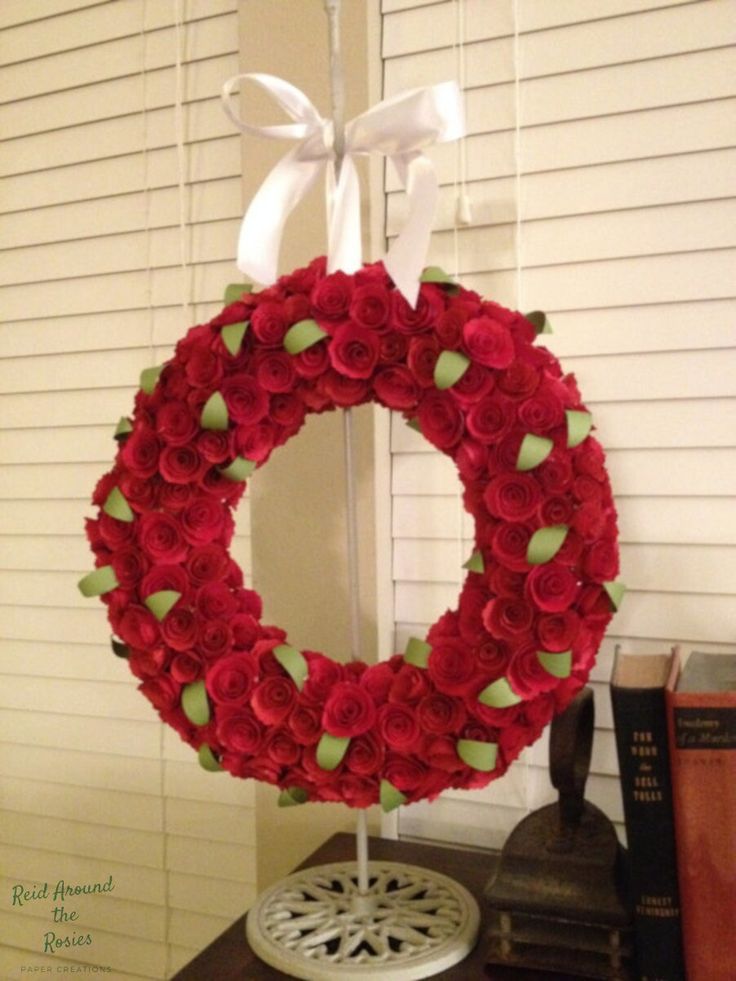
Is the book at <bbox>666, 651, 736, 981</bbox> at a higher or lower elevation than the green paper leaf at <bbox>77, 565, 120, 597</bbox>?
lower

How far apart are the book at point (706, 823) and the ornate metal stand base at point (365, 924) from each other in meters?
0.24

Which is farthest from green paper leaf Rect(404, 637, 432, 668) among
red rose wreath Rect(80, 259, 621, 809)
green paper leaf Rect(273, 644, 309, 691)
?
green paper leaf Rect(273, 644, 309, 691)

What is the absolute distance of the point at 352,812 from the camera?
1285mm

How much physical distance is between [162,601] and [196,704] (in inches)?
4.4

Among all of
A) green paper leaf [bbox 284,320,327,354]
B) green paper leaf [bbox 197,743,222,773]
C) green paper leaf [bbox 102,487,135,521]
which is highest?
green paper leaf [bbox 284,320,327,354]

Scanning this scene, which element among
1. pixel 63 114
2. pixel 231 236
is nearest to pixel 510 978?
pixel 231 236

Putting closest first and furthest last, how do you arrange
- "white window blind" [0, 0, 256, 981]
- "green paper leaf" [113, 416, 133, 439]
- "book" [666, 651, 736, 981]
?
"book" [666, 651, 736, 981]
"green paper leaf" [113, 416, 133, 439]
"white window blind" [0, 0, 256, 981]

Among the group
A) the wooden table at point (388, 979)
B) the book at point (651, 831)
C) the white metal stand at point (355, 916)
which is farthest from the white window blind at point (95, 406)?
the book at point (651, 831)

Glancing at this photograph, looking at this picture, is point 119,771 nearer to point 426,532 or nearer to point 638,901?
point 426,532

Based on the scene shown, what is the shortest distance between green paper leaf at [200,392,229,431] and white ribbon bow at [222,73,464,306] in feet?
0.52

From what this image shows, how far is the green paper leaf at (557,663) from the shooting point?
0.87 meters

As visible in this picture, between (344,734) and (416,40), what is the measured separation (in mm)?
895

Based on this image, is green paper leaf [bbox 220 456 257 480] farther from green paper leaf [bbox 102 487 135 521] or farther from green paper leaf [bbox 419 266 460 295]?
green paper leaf [bbox 419 266 460 295]

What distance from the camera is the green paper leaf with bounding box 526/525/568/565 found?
2.86 ft
